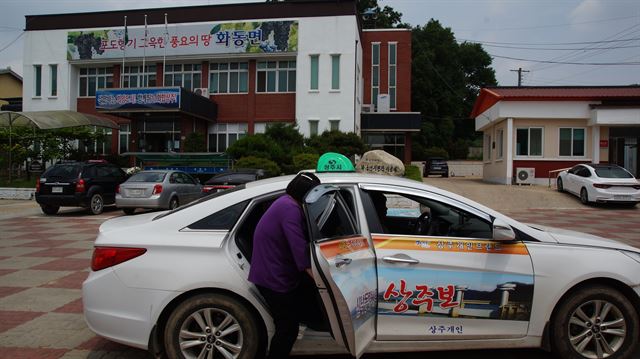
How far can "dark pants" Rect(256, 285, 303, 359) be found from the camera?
333 cm

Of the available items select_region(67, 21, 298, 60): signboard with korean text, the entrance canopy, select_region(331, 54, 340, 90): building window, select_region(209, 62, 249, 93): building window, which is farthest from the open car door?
select_region(209, 62, 249, 93): building window

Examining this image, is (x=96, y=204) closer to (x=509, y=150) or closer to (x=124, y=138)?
(x=509, y=150)

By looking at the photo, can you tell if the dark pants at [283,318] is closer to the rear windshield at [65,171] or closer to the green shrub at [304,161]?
the rear windshield at [65,171]

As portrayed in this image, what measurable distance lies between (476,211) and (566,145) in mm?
24000

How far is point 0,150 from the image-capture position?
26109 millimetres

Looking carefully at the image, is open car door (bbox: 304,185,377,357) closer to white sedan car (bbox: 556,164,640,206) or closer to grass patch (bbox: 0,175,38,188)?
white sedan car (bbox: 556,164,640,206)

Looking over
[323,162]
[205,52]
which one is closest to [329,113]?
[205,52]

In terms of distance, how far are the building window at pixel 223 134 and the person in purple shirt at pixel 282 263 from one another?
99.3 feet

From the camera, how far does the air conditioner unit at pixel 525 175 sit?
25047 mm

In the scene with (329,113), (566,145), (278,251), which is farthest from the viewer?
(329,113)

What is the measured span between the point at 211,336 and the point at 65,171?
14.0 meters

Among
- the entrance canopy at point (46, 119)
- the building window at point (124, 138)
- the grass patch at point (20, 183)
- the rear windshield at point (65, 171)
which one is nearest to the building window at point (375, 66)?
the building window at point (124, 138)

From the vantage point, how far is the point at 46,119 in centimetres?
2711

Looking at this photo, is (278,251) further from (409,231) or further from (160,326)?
(409,231)
